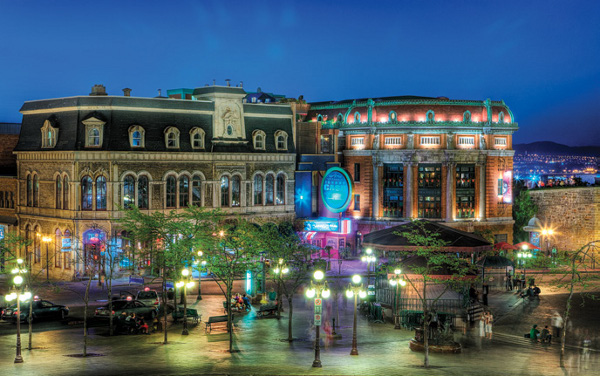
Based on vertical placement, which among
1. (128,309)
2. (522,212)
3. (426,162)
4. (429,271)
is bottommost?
(128,309)

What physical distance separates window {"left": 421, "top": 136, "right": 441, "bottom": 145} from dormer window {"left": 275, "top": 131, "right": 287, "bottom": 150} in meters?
14.6

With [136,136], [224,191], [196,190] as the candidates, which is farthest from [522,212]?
[136,136]

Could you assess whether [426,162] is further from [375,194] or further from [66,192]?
[66,192]

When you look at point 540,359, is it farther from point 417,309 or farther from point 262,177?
point 262,177

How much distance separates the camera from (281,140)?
247 ft

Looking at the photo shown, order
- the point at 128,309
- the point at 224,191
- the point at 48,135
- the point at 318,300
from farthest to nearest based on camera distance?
the point at 224,191 → the point at 48,135 → the point at 128,309 → the point at 318,300

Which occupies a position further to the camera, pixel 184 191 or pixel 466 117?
pixel 466 117

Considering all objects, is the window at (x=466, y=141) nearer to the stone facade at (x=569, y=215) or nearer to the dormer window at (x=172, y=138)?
the stone facade at (x=569, y=215)

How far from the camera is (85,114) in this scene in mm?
64875

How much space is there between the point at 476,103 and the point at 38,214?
44.6 metres

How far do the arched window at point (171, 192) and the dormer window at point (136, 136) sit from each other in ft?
12.8

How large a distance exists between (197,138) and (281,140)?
375 inches

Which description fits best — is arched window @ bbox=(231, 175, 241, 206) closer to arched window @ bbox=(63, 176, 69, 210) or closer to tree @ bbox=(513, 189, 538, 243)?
arched window @ bbox=(63, 176, 69, 210)

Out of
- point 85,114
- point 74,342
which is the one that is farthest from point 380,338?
point 85,114
